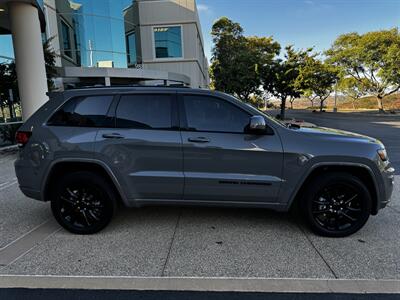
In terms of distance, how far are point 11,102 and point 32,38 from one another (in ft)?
A: 9.86

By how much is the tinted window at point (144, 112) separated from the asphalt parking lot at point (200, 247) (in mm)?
1429

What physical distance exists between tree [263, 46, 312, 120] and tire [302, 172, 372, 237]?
2216cm

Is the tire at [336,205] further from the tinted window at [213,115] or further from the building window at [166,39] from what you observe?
the building window at [166,39]

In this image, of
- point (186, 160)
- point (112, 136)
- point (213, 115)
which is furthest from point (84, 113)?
point (213, 115)

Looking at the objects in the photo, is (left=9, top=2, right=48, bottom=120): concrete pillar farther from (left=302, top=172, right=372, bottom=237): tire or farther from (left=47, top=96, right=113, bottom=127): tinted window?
(left=302, top=172, right=372, bottom=237): tire

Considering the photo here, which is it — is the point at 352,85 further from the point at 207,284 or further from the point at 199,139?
the point at 207,284

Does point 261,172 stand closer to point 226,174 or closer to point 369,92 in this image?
point 226,174

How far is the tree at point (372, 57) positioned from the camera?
3456 centimetres

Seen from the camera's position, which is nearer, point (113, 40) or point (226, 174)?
point (226, 174)

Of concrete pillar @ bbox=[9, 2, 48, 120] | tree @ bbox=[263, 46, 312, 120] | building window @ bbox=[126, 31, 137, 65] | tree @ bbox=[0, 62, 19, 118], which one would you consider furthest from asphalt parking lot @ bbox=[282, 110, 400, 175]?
building window @ bbox=[126, 31, 137, 65]

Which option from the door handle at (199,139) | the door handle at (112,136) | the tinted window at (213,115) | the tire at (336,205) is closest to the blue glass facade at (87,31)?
the door handle at (112,136)

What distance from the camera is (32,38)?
1077 cm

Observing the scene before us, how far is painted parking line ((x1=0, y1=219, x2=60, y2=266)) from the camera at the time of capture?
3.44 meters

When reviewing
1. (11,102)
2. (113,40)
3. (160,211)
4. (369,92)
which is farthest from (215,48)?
(160,211)
